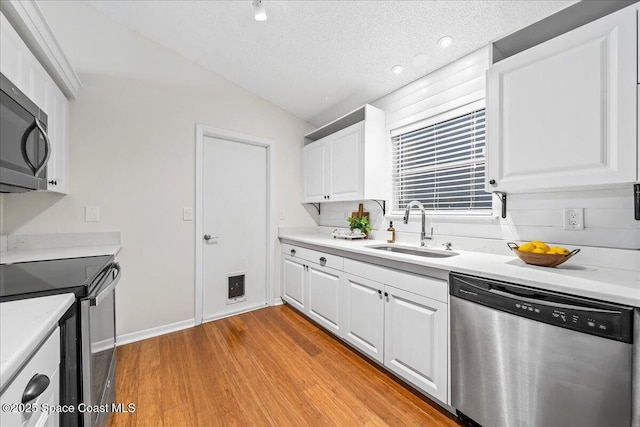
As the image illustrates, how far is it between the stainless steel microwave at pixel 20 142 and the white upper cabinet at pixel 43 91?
0.18 m

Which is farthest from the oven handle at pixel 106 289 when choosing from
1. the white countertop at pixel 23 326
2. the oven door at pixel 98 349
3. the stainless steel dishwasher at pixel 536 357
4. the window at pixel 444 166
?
the window at pixel 444 166

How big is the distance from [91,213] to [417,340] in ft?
9.23

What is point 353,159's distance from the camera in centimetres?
275

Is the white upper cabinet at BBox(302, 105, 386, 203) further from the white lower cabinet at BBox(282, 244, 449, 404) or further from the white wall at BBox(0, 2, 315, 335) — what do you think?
the white wall at BBox(0, 2, 315, 335)

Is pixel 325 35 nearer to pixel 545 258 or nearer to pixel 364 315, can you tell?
pixel 545 258

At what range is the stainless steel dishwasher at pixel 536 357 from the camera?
3.26 feet

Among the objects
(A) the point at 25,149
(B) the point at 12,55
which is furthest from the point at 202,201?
(B) the point at 12,55

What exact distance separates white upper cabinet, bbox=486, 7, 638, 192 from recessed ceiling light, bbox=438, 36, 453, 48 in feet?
1.75

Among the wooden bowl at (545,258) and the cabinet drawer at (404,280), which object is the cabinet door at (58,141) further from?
the wooden bowl at (545,258)

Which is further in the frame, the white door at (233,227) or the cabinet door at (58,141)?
the white door at (233,227)

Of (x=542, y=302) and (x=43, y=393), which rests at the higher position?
(x=542, y=302)

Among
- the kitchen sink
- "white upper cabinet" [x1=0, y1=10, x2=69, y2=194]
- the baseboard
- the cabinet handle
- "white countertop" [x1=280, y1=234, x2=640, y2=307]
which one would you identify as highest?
"white upper cabinet" [x1=0, y1=10, x2=69, y2=194]

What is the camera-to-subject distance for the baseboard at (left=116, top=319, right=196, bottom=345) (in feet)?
7.84

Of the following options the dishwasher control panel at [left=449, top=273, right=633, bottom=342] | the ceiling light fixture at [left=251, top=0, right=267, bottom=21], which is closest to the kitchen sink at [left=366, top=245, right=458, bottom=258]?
the dishwasher control panel at [left=449, top=273, right=633, bottom=342]
